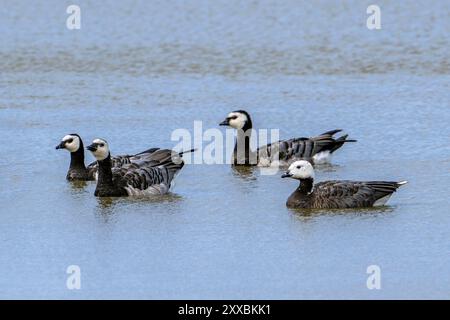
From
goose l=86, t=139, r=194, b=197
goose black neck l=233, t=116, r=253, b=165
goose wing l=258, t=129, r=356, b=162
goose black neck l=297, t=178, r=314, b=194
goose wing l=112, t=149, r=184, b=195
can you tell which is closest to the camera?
goose black neck l=297, t=178, r=314, b=194

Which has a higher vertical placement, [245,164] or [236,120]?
[236,120]

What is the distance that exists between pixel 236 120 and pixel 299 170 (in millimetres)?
3313

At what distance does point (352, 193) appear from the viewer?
1307 cm

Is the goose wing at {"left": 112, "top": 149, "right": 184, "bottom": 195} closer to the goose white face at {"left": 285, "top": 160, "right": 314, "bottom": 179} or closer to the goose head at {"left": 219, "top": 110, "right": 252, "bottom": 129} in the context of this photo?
the goose white face at {"left": 285, "top": 160, "right": 314, "bottom": 179}

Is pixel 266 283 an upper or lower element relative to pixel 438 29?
lower

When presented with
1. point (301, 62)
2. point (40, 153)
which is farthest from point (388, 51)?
point (40, 153)

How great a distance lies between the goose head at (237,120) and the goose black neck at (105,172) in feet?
8.78

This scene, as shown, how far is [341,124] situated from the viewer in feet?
56.6

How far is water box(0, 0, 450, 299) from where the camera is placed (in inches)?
417

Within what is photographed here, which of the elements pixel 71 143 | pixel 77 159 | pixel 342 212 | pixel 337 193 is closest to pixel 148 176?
pixel 77 159

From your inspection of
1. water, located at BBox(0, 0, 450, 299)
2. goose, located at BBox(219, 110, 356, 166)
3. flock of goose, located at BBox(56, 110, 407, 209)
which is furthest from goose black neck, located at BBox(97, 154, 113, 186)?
goose, located at BBox(219, 110, 356, 166)

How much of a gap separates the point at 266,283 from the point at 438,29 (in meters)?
14.7

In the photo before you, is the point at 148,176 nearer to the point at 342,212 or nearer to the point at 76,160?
the point at 76,160

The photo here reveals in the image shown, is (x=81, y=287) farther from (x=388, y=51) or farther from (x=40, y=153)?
(x=388, y=51)
